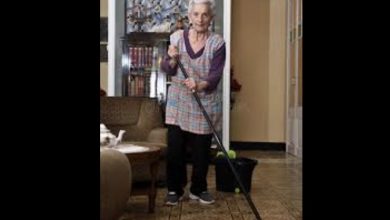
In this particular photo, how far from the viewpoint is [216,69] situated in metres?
3.18

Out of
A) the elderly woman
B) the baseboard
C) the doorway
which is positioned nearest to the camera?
the elderly woman

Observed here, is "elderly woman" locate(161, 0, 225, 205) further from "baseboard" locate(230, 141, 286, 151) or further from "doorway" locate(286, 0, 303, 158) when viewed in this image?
"baseboard" locate(230, 141, 286, 151)

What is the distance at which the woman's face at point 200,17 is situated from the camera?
10.2 ft

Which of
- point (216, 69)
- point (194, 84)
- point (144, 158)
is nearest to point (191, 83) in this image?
point (194, 84)

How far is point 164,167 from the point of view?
3689 mm

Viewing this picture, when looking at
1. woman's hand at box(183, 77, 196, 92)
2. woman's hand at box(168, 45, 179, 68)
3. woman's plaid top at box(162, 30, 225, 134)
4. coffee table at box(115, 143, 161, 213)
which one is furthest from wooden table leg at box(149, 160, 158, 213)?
woman's hand at box(168, 45, 179, 68)

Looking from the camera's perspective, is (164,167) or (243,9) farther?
(243,9)

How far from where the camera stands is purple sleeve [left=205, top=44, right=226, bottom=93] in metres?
3.14

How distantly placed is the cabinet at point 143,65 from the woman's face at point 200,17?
2.78 m

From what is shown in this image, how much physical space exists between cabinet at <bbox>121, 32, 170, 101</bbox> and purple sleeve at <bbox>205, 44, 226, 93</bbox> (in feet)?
9.18
